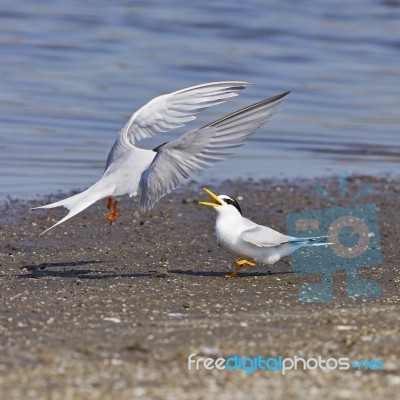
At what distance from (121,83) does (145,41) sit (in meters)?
3.95

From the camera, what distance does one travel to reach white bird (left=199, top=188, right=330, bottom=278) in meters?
7.82

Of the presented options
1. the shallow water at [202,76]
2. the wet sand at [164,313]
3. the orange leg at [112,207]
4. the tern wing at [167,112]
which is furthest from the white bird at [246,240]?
the shallow water at [202,76]

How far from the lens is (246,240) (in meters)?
7.79

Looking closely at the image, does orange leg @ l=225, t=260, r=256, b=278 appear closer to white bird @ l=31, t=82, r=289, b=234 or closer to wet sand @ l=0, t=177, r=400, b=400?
wet sand @ l=0, t=177, r=400, b=400

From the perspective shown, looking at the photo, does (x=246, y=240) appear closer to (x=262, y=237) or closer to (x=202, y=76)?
(x=262, y=237)

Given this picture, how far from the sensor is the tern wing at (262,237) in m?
7.80

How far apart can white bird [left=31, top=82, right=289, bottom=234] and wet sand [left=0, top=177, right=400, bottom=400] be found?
1.81ft

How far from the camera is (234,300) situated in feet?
23.1

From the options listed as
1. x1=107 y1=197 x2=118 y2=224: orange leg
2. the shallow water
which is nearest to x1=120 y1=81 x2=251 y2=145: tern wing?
x1=107 y1=197 x2=118 y2=224: orange leg

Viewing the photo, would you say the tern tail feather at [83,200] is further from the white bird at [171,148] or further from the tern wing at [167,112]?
the tern wing at [167,112]

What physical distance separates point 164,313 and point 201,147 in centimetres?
146

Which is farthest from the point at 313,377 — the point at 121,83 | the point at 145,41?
the point at 145,41

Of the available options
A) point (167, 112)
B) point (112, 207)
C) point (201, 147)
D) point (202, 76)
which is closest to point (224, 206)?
point (201, 147)

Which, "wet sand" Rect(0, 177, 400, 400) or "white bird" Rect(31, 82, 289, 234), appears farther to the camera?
"white bird" Rect(31, 82, 289, 234)
